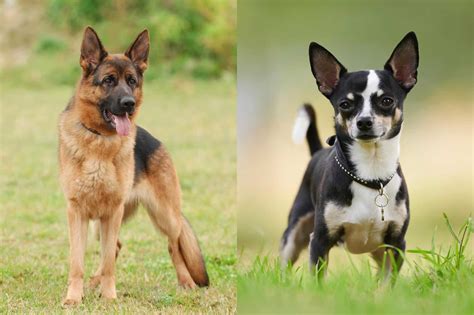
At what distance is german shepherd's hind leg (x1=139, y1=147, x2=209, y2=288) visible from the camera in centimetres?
524

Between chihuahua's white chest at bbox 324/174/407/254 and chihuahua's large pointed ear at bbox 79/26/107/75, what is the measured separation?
65.3 inches

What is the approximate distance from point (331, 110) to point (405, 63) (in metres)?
0.56

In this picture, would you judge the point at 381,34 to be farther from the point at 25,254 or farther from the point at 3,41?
the point at 3,41

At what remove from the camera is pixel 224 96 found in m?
16.3

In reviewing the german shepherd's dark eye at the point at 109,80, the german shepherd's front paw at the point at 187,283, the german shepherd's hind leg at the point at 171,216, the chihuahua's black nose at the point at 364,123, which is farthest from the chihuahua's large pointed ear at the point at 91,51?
the chihuahua's black nose at the point at 364,123

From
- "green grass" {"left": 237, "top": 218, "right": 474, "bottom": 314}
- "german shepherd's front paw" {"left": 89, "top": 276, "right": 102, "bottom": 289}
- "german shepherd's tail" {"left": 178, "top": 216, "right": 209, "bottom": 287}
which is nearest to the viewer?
"green grass" {"left": 237, "top": 218, "right": 474, "bottom": 314}

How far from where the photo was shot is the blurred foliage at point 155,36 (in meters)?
17.3

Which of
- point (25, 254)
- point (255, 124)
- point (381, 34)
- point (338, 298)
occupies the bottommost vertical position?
point (25, 254)

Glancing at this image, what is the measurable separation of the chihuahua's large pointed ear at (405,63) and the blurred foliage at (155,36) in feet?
43.5

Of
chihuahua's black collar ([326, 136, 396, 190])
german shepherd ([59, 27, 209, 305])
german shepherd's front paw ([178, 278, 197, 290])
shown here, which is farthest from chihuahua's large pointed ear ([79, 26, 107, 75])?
chihuahua's black collar ([326, 136, 396, 190])

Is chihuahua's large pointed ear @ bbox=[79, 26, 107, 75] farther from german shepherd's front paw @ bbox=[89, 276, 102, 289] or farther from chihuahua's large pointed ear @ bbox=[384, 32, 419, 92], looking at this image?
chihuahua's large pointed ear @ bbox=[384, 32, 419, 92]

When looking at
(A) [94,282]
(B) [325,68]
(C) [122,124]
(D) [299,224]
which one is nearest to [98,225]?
(A) [94,282]

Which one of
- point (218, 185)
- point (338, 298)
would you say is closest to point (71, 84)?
point (218, 185)

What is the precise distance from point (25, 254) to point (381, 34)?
3.62 m
